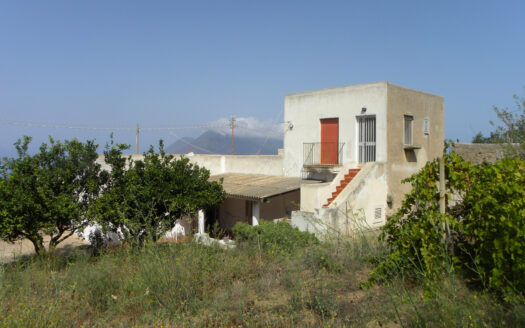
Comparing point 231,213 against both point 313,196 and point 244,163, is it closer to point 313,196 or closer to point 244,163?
point 244,163

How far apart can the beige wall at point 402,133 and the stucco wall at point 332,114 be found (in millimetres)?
350

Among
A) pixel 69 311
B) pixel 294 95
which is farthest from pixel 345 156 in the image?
pixel 69 311

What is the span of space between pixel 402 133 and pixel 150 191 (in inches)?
369

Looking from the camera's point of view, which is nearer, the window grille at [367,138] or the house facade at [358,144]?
the house facade at [358,144]

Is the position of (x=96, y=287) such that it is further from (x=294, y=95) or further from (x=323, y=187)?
(x=294, y=95)

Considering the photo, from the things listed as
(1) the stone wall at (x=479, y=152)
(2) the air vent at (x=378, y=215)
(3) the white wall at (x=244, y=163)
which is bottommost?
(2) the air vent at (x=378, y=215)

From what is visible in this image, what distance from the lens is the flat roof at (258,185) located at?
45.8ft

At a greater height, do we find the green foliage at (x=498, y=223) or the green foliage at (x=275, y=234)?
the green foliage at (x=498, y=223)

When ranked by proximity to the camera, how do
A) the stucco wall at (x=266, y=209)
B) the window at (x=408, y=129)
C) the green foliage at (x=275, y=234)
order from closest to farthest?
the green foliage at (x=275, y=234), the window at (x=408, y=129), the stucco wall at (x=266, y=209)

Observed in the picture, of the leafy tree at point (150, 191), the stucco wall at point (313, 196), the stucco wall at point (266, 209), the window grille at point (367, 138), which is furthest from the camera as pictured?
the stucco wall at point (266, 209)

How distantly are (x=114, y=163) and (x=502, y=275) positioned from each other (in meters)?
10.9

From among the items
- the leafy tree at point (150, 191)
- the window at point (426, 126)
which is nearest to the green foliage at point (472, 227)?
the leafy tree at point (150, 191)

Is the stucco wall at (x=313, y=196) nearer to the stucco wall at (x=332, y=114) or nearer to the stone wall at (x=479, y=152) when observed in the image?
the stucco wall at (x=332, y=114)

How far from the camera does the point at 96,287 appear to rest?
5848 mm
